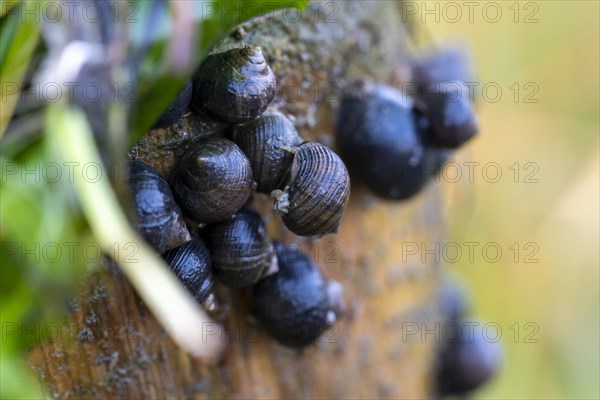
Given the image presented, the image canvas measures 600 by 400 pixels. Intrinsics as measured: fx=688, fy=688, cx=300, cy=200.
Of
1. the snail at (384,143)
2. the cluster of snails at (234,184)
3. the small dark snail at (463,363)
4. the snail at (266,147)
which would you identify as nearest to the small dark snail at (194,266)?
the cluster of snails at (234,184)

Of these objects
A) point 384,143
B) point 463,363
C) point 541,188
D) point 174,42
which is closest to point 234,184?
point 174,42

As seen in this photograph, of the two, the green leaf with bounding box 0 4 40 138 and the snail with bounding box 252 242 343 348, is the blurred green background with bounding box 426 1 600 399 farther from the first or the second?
the green leaf with bounding box 0 4 40 138

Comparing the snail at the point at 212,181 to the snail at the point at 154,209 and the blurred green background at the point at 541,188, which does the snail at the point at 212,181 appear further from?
the blurred green background at the point at 541,188

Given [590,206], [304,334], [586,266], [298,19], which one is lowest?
[586,266]

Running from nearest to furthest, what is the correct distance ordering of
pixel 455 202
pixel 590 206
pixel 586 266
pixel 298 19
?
1. pixel 298 19
2. pixel 455 202
3. pixel 590 206
4. pixel 586 266

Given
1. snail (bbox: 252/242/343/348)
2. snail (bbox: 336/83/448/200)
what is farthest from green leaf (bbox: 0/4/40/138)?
snail (bbox: 336/83/448/200)

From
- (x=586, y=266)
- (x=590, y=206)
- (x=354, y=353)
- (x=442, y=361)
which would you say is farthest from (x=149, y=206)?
(x=586, y=266)

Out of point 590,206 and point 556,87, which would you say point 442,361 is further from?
point 556,87
